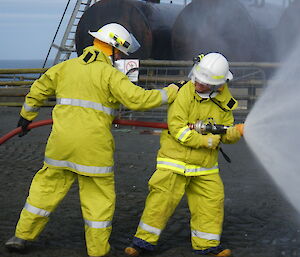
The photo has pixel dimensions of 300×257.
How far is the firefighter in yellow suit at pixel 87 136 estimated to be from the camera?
14.1ft

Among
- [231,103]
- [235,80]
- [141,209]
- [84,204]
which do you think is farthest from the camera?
[235,80]

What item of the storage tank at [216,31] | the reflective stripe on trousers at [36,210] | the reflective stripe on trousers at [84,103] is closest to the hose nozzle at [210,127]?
the reflective stripe on trousers at [84,103]

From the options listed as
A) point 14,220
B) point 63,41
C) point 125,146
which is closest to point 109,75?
point 14,220

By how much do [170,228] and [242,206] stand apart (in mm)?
1096

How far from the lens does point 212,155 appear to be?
4570 mm

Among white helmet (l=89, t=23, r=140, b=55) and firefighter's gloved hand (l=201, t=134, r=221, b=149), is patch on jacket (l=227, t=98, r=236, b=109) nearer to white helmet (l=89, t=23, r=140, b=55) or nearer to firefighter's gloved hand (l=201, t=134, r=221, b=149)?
firefighter's gloved hand (l=201, t=134, r=221, b=149)

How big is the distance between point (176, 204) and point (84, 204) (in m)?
0.74

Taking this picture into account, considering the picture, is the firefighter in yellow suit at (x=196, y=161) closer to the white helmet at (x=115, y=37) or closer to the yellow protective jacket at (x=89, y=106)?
the yellow protective jacket at (x=89, y=106)

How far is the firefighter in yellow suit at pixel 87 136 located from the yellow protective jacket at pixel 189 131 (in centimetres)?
13

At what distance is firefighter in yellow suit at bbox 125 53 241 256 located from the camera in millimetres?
4383

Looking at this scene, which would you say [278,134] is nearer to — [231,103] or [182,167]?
[231,103]

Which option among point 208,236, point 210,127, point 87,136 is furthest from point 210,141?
point 87,136

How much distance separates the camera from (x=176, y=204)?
4.55m

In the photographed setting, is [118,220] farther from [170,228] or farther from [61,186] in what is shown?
[61,186]
